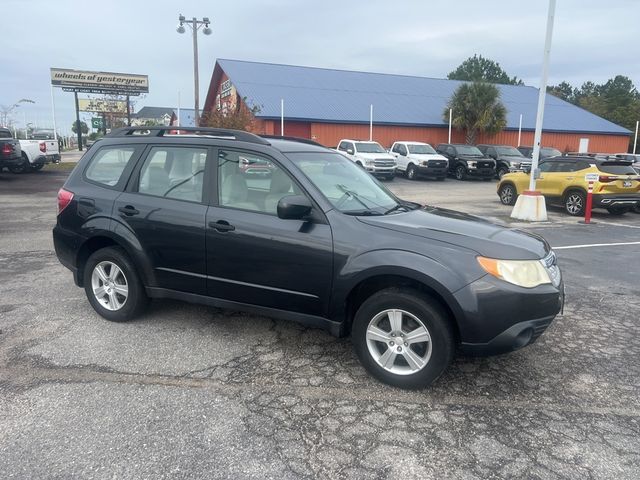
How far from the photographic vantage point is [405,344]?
355 centimetres

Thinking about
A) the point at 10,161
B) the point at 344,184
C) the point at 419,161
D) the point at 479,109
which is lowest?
the point at 10,161

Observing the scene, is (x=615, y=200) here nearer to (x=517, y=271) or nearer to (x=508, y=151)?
(x=517, y=271)

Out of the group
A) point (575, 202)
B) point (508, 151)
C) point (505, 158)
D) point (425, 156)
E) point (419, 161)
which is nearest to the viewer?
point (575, 202)

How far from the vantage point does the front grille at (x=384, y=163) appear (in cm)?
2339

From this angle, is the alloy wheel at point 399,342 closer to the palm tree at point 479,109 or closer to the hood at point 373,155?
the hood at point 373,155

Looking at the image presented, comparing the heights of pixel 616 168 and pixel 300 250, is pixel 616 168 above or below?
above

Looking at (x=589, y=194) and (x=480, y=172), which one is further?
(x=480, y=172)

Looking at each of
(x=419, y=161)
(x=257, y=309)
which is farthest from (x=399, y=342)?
(x=419, y=161)

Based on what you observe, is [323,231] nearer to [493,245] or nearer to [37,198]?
[493,245]

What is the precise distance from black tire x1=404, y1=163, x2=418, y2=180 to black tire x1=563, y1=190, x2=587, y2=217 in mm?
11710

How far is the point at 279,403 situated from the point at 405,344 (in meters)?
0.95

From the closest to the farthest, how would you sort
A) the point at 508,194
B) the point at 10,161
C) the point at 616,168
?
1. the point at 616,168
2. the point at 508,194
3. the point at 10,161

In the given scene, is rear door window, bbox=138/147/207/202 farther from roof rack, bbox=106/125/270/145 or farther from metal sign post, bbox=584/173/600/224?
metal sign post, bbox=584/173/600/224

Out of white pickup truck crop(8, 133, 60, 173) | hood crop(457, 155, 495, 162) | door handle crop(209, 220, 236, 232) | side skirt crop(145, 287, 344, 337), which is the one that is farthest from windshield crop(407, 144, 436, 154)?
door handle crop(209, 220, 236, 232)
